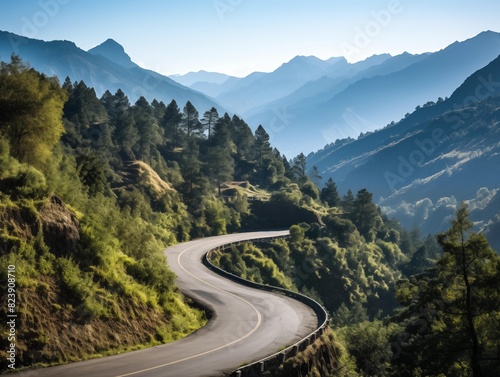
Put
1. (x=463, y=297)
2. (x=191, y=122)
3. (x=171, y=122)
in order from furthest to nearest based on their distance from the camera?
1. (x=191, y=122)
2. (x=171, y=122)
3. (x=463, y=297)

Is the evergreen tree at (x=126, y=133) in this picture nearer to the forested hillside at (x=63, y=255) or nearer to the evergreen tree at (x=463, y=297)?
the forested hillside at (x=63, y=255)

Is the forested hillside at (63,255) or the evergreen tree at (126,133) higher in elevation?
the evergreen tree at (126,133)

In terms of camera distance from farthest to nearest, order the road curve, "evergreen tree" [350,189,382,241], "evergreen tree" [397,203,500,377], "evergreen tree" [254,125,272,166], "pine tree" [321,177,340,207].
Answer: "evergreen tree" [254,125,272,166]
"pine tree" [321,177,340,207]
"evergreen tree" [350,189,382,241]
"evergreen tree" [397,203,500,377]
the road curve

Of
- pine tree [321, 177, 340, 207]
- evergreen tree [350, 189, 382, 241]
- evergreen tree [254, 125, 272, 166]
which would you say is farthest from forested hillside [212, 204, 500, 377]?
evergreen tree [254, 125, 272, 166]

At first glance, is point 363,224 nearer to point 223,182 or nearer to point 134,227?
point 223,182

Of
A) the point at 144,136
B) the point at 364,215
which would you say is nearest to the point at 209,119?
the point at 144,136

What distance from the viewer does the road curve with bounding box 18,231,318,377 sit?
18.9 meters

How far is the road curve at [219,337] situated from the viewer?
18.9 m

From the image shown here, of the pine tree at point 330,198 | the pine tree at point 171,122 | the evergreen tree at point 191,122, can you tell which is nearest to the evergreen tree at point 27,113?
the pine tree at point 171,122

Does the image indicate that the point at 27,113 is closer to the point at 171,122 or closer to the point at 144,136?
the point at 144,136

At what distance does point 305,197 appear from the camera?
10750 centimetres

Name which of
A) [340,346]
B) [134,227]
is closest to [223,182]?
[134,227]

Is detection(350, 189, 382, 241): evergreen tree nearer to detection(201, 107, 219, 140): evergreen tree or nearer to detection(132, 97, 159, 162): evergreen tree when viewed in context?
detection(132, 97, 159, 162): evergreen tree

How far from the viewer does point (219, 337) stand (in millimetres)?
25469
